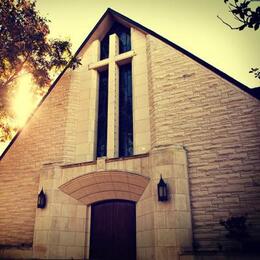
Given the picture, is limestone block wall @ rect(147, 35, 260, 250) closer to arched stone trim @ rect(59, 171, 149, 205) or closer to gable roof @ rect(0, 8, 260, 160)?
gable roof @ rect(0, 8, 260, 160)

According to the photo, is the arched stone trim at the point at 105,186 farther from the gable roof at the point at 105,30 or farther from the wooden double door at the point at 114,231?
the gable roof at the point at 105,30

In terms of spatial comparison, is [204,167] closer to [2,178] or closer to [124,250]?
[124,250]

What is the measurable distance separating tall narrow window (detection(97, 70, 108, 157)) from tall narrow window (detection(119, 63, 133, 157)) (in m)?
0.64

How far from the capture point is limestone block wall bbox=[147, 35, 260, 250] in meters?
6.48

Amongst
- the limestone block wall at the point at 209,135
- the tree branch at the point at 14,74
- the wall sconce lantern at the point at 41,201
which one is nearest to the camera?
the limestone block wall at the point at 209,135

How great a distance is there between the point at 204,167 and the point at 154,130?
1.95 metres

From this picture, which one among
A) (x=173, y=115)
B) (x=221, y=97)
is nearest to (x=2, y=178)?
(x=173, y=115)

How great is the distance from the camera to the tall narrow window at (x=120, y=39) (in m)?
11.0

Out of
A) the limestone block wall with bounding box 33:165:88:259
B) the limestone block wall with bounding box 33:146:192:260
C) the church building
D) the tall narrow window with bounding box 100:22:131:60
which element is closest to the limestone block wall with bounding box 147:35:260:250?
the church building

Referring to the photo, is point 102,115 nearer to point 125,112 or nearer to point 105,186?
point 125,112

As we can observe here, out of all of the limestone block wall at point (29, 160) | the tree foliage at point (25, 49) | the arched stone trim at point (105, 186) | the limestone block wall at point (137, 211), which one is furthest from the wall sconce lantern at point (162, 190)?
the tree foliage at point (25, 49)

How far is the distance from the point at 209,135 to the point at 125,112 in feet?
10.9

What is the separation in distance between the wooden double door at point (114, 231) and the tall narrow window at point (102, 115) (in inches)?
76.0

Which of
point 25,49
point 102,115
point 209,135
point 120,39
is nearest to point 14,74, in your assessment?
point 25,49
